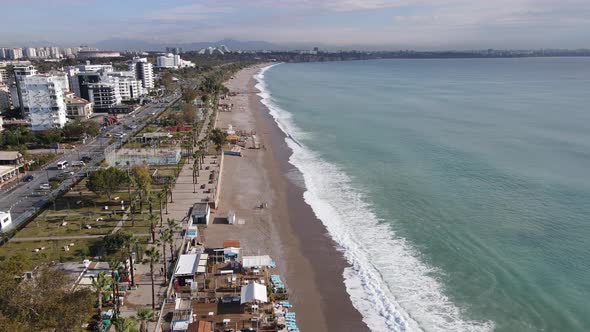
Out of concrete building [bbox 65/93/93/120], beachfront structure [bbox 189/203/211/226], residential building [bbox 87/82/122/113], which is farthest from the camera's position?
residential building [bbox 87/82/122/113]

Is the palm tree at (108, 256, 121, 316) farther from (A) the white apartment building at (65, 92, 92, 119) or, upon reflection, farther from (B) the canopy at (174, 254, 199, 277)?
(A) the white apartment building at (65, 92, 92, 119)

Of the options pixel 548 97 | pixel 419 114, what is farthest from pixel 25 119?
pixel 548 97

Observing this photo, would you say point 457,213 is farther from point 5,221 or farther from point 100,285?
point 5,221

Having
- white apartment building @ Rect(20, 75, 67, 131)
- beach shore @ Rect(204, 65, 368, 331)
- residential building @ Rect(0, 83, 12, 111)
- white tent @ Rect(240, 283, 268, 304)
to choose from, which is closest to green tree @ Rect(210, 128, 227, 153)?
beach shore @ Rect(204, 65, 368, 331)

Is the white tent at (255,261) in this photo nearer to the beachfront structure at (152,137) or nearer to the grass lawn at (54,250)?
the grass lawn at (54,250)

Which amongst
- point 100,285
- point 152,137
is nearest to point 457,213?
point 100,285

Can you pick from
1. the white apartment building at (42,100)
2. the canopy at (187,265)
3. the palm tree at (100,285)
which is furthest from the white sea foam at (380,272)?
the white apartment building at (42,100)

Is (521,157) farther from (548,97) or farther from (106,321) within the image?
(548,97)
